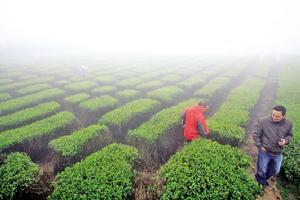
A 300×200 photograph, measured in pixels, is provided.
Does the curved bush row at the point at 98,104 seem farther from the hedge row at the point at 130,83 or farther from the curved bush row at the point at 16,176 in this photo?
the curved bush row at the point at 16,176

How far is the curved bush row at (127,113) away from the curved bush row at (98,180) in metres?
4.07

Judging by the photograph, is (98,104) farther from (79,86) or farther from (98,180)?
(98,180)

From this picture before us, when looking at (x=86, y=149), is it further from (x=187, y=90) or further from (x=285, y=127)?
(x=187, y=90)

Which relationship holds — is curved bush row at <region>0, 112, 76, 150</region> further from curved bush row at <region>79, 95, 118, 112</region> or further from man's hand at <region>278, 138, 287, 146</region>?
man's hand at <region>278, 138, 287, 146</region>

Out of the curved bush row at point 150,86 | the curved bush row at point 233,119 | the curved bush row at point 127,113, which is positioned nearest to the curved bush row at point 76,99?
the curved bush row at point 127,113

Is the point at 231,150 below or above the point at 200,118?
below

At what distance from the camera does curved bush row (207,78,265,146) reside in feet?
32.6

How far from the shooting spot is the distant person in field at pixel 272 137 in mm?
6961

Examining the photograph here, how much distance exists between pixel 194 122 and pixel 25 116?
9547mm

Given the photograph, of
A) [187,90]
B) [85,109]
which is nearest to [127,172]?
[85,109]

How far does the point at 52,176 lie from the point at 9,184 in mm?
2147

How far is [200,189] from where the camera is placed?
252 inches

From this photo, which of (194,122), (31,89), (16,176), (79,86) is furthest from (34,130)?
(79,86)

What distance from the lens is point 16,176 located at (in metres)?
7.22
